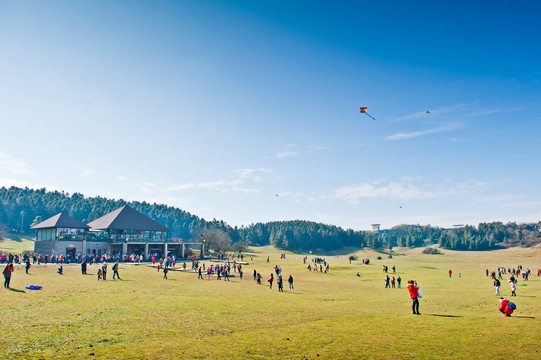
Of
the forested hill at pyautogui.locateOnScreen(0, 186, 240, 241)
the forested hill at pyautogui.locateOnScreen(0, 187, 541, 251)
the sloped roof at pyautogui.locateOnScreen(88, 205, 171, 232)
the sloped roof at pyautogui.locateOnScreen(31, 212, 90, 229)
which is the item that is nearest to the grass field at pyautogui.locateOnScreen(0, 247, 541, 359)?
the sloped roof at pyautogui.locateOnScreen(31, 212, 90, 229)

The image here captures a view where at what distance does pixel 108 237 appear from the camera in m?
72.2

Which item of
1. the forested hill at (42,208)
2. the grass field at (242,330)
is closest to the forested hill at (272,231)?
the forested hill at (42,208)

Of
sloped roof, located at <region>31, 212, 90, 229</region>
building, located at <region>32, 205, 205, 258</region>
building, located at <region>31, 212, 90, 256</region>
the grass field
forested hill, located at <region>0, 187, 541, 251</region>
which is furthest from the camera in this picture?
forested hill, located at <region>0, 187, 541, 251</region>

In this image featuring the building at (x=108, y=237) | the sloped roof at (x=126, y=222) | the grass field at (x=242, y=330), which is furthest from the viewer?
the sloped roof at (x=126, y=222)

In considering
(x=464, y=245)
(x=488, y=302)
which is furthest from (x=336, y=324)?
(x=464, y=245)

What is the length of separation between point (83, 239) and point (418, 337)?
219 feet

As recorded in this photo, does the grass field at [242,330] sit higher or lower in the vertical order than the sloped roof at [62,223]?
lower

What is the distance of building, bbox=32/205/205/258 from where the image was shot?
64.9 metres

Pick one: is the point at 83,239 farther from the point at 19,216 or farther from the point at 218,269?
the point at 19,216

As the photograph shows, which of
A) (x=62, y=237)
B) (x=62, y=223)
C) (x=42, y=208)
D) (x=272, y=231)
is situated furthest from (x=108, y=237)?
(x=272, y=231)

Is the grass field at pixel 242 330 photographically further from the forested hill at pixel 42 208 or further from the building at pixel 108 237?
the forested hill at pixel 42 208

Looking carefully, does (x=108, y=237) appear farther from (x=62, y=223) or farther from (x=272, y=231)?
(x=272, y=231)

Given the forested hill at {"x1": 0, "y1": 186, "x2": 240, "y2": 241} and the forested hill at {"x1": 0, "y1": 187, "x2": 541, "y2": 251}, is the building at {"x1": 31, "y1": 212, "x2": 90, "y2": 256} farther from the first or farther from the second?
the forested hill at {"x1": 0, "y1": 186, "x2": 240, "y2": 241}

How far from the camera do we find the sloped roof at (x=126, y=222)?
72.8 meters
